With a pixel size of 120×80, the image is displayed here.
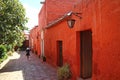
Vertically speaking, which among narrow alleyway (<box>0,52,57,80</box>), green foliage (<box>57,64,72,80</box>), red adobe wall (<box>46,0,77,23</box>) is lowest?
narrow alleyway (<box>0,52,57,80</box>)

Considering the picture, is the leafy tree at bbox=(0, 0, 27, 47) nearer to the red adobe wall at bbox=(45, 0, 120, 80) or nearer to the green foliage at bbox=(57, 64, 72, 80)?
the green foliage at bbox=(57, 64, 72, 80)

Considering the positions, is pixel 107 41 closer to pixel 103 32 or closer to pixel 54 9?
pixel 103 32

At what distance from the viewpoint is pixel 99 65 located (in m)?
7.84

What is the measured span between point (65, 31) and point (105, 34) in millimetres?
6419

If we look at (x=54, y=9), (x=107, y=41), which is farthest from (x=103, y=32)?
(x=54, y=9)

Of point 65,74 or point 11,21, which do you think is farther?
point 11,21

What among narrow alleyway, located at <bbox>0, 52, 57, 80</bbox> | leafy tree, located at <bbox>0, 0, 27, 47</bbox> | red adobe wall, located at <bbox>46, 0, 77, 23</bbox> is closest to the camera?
narrow alleyway, located at <bbox>0, 52, 57, 80</bbox>

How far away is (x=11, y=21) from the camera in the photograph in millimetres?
17312

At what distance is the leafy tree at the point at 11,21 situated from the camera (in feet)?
55.9

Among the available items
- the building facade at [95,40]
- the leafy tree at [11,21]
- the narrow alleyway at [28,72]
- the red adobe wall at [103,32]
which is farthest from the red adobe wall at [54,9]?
the red adobe wall at [103,32]

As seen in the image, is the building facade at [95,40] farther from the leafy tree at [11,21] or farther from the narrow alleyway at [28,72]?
the leafy tree at [11,21]

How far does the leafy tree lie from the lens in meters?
17.0

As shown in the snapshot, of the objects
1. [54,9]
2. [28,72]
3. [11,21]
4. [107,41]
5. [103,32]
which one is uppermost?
[54,9]

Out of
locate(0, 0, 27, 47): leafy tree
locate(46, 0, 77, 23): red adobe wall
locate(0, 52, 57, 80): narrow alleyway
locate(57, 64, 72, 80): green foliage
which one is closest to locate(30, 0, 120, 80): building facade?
locate(57, 64, 72, 80): green foliage
